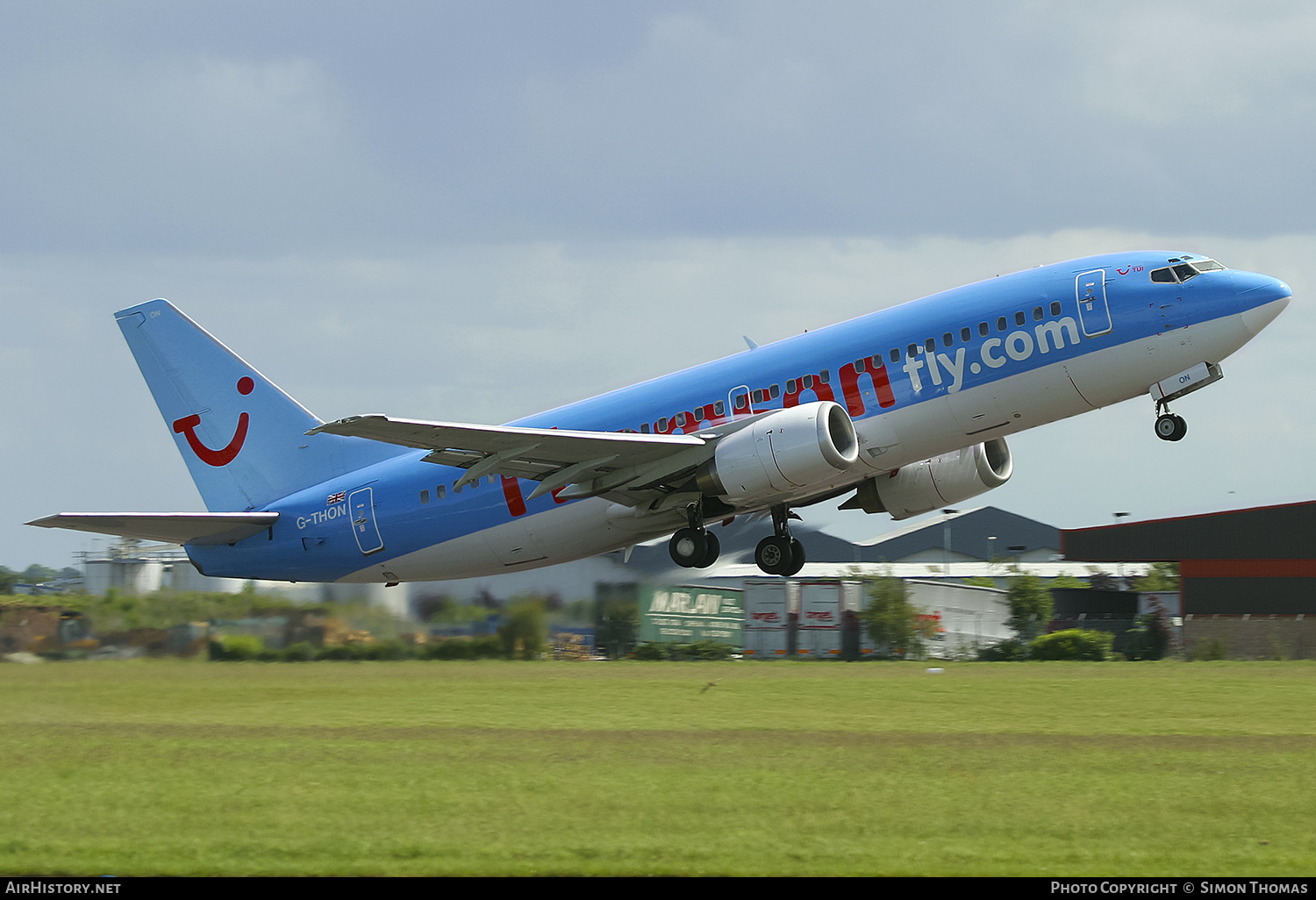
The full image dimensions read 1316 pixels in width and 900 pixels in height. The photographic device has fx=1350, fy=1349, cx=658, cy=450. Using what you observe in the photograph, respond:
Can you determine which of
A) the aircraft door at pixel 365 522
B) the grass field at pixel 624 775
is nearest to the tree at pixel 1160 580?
the grass field at pixel 624 775

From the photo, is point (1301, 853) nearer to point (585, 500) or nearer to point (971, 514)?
point (585, 500)

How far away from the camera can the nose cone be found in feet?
76.0

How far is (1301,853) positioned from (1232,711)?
48.6 feet

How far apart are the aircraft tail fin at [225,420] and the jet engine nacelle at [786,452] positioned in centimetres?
994

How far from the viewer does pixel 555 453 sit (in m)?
25.5

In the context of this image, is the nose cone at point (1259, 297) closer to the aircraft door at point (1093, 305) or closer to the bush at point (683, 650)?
the aircraft door at point (1093, 305)

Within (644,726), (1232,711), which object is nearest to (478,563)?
(644,726)

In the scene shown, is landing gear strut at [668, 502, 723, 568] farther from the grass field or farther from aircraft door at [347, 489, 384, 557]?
aircraft door at [347, 489, 384, 557]

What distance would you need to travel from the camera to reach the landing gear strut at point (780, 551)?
29047 millimetres

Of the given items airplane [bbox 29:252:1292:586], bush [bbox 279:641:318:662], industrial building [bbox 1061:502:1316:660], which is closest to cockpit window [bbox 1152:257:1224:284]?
airplane [bbox 29:252:1292:586]

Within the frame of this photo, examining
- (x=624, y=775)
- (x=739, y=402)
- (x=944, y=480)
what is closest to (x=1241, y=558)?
(x=944, y=480)

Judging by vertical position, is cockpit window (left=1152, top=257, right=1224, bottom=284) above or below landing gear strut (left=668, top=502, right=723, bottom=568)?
above

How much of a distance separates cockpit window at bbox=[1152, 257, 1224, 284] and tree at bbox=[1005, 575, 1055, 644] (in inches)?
1130

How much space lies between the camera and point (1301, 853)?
15.3 metres
